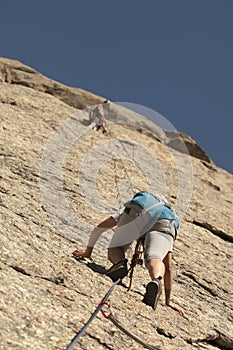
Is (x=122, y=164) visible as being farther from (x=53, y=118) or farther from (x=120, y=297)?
(x=120, y=297)

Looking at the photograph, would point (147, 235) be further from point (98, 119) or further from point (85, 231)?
point (98, 119)

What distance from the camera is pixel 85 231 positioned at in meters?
9.71

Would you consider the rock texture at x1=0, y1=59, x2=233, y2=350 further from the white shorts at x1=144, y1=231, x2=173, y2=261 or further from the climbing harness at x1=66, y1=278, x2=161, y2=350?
the white shorts at x1=144, y1=231, x2=173, y2=261

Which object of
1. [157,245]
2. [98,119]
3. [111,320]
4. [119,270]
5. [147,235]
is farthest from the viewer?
[98,119]

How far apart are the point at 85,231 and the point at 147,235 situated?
6.74ft

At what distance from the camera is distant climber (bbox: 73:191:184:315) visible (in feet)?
25.3

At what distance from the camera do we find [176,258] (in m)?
10.4

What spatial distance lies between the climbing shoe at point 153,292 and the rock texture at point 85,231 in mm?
190

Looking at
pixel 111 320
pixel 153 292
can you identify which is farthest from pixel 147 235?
pixel 111 320

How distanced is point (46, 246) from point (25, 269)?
1213 millimetres

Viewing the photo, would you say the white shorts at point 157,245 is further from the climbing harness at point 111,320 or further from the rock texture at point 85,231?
the climbing harness at point 111,320

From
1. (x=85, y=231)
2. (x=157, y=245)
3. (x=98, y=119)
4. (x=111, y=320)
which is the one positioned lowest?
(x=111, y=320)

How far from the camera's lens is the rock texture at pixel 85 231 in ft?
20.7

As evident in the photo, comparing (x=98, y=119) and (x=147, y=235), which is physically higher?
Answer: (x=98, y=119)
